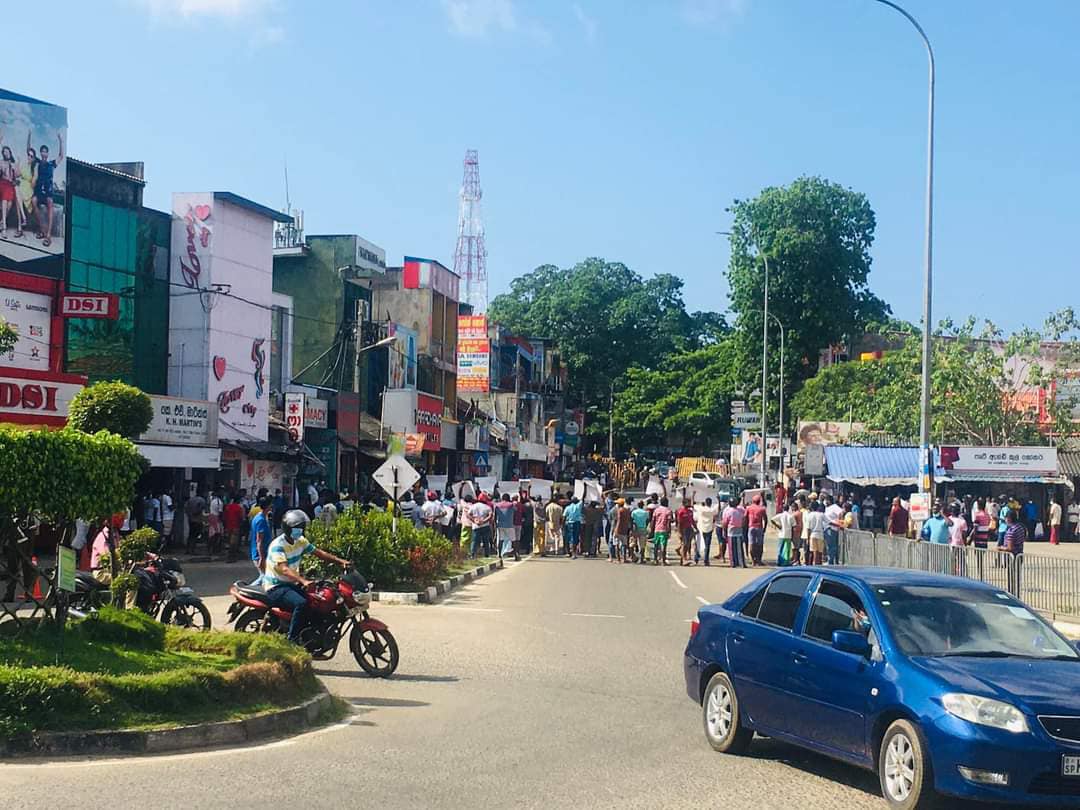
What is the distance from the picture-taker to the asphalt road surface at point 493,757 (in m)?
7.76

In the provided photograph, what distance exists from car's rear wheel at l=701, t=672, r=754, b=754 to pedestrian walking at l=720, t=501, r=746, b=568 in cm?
2300

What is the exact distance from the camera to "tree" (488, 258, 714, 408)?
96.3m

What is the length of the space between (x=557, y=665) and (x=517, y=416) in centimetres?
6338

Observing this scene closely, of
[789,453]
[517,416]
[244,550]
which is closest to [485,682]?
[244,550]

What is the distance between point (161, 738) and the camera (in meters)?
9.00

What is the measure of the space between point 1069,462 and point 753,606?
145 feet

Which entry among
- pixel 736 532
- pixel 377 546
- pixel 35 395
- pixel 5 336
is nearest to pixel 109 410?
pixel 5 336

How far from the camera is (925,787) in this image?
7098mm

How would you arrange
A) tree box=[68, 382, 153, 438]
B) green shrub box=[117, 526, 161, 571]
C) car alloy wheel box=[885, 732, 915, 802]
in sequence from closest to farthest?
car alloy wheel box=[885, 732, 915, 802] → green shrub box=[117, 526, 161, 571] → tree box=[68, 382, 153, 438]

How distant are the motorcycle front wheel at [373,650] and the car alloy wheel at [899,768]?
643 cm

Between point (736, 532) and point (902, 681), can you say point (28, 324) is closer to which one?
point (736, 532)

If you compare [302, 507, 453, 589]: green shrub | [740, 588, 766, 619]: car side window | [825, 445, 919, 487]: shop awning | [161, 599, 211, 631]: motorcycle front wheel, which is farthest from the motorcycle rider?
[825, 445, 919, 487]: shop awning

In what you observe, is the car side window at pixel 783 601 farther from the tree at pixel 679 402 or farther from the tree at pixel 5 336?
the tree at pixel 679 402

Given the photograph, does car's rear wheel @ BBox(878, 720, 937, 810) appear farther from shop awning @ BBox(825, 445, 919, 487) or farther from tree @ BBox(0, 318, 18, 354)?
shop awning @ BBox(825, 445, 919, 487)
